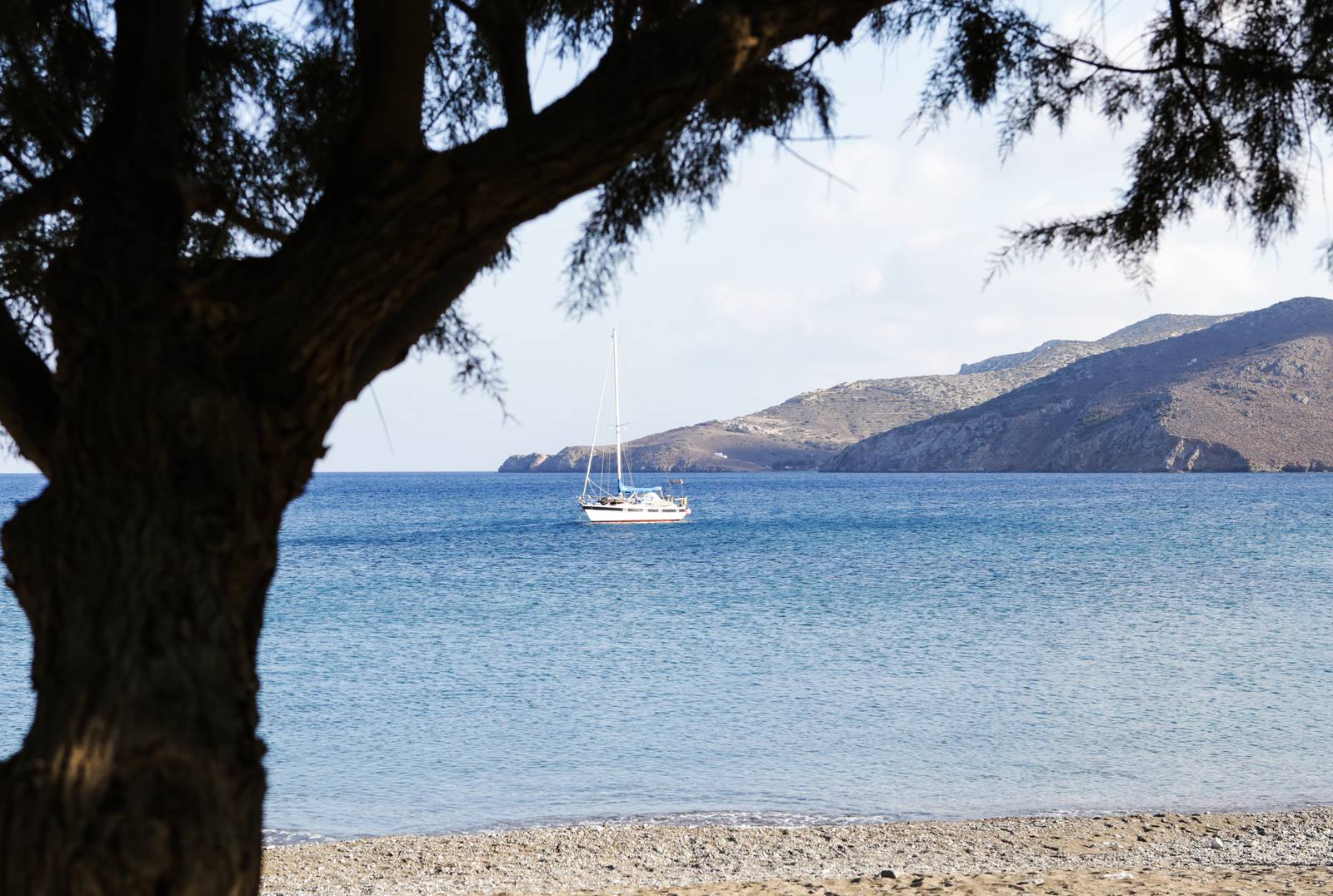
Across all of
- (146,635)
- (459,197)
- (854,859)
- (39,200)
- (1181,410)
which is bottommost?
(854,859)

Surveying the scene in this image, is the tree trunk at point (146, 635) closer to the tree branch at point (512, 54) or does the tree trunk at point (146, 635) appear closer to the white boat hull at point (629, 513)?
the tree branch at point (512, 54)

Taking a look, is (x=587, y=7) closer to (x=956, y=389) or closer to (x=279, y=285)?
(x=279, y=285)

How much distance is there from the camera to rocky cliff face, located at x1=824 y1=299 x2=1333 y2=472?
Result: 9438cm

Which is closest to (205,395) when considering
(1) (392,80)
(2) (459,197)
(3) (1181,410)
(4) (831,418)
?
(2) (459,197)

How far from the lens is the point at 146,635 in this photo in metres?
1.79

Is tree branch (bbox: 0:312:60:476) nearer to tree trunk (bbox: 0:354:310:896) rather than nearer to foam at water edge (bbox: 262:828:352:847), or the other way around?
tree trunk (bbox: 0:354:310:896)

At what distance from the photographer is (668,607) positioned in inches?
892

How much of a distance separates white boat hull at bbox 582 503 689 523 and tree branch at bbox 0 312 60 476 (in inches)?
1969

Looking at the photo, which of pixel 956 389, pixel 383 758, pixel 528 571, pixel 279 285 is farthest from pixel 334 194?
pixel 956 389

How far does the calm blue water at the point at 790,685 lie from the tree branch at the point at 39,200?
6.77 m

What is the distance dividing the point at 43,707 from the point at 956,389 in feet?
481

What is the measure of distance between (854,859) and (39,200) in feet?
20.0

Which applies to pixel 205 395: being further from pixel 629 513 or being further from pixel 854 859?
pixel 629 513

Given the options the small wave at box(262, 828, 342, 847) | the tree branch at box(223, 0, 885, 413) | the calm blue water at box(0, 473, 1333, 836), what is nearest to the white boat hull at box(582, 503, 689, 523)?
the calm blue water at box(0, 473, 1333, 836)
